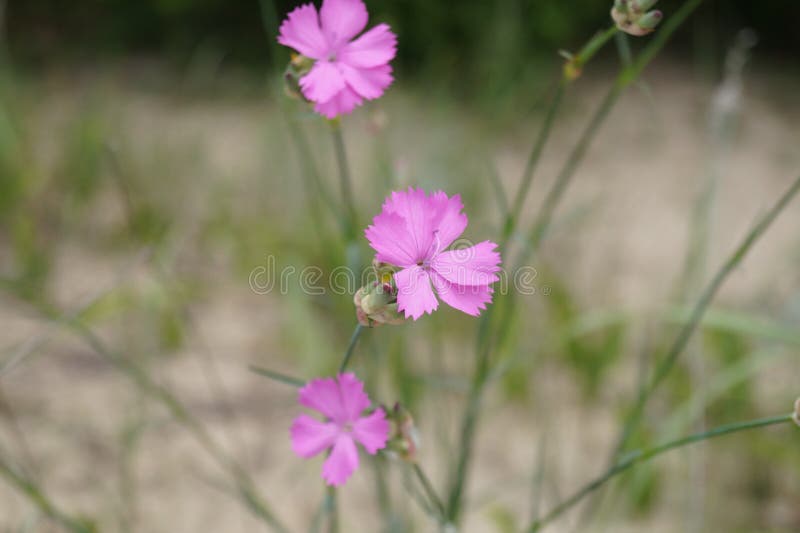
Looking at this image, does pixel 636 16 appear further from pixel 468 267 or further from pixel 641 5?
pixel 468 267

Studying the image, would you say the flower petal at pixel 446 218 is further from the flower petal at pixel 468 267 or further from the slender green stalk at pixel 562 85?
the slender green stalk at pixel 562 85

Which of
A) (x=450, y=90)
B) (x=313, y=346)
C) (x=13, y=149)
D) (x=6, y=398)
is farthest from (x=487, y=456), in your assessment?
(x=450, y=90)

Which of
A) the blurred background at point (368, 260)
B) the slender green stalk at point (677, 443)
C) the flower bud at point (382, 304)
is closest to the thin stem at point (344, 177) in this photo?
the blurred background at point (368, 260)

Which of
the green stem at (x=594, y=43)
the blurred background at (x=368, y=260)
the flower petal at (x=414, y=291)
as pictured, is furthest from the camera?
the blurred background at (x=368, y=260)

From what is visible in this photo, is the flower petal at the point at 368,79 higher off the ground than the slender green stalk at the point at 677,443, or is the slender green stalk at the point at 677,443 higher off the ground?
the flower petal at the point at 368,79

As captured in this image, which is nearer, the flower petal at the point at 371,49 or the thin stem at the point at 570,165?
the flower petal at the point at 371,49

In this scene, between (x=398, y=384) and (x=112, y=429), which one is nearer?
(x=398, y=384)

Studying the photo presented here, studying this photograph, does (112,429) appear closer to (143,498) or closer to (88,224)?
(143,498)

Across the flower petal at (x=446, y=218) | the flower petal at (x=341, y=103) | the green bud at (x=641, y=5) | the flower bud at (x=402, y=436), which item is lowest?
the flower bud at (x=402, y=436)
